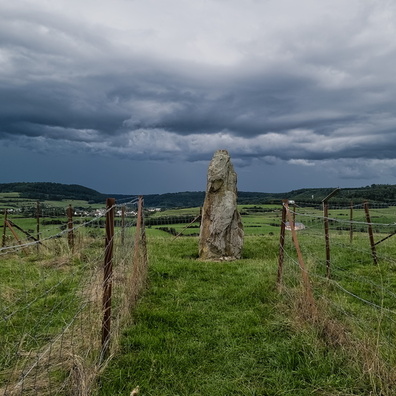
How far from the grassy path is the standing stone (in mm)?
4537

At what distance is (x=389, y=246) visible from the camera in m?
14.6

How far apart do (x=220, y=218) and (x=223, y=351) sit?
796cm

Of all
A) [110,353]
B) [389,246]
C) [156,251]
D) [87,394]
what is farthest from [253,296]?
[389,246]

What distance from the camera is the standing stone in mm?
13312

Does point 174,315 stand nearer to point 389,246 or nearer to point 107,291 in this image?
point 107,291

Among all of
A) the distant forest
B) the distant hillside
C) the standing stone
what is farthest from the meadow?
the distant hillside

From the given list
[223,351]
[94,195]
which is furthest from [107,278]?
[94,195]

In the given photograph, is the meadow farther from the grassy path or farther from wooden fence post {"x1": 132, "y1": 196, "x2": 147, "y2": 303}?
wooden fence post {"x1": 132, "y1": 196, "x2": 147, "y2": 303}

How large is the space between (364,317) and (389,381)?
263 cm

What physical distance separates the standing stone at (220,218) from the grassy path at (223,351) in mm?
4537

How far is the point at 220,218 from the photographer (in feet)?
44.3

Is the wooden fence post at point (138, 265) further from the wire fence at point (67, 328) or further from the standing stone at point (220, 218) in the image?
the standing stone at point (220, 218)

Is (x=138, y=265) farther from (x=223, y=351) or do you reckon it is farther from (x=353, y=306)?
(x=353, y=306)

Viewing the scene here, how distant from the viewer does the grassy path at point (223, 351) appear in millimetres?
4762
